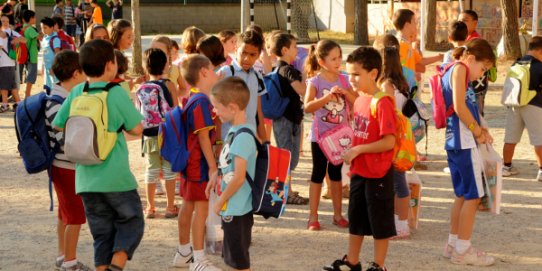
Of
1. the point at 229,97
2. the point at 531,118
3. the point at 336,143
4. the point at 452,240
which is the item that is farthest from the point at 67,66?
the point at 531,118

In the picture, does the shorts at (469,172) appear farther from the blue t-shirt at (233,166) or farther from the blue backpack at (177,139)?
the blue backpack at (177,139)

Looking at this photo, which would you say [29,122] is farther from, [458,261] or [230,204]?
[458,261]

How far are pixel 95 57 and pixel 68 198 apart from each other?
1.11 m

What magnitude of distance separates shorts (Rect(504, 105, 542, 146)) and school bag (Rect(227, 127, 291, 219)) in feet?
15.8

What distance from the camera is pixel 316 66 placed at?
7.55 metres

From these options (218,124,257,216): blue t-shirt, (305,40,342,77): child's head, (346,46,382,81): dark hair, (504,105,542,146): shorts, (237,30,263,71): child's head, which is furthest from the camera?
(504,105,542,146): shorts

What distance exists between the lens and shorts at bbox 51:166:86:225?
586 cm

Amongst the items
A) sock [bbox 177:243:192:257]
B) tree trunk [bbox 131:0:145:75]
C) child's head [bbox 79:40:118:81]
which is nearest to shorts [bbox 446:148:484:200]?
sock [bbox 177:243:192:257]

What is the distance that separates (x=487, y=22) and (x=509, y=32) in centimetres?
585

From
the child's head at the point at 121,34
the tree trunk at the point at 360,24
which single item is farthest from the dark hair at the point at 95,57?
the tree trunk at the point at 360,24

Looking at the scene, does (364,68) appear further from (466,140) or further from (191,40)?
(191,40)

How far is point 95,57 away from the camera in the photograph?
526 cm

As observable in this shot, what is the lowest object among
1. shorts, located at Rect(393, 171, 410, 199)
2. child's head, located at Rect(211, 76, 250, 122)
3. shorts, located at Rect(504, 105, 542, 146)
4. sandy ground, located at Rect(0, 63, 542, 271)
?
sandy ground, located at Rect(0, 63, 542, 271)

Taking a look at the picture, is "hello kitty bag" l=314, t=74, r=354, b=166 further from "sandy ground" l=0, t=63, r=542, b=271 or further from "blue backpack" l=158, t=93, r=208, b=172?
"blue backpack" l=158, t=93, r=208, b=172
